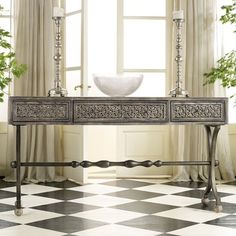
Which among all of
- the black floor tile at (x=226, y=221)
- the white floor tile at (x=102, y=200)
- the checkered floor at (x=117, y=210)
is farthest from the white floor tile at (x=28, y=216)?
the black floor tile at (x=226, y=221)

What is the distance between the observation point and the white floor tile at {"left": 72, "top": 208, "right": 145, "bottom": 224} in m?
4.30

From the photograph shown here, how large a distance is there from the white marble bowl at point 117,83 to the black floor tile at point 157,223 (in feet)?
3.34

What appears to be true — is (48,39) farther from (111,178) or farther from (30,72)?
(111,178)

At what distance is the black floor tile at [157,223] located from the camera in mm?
4035

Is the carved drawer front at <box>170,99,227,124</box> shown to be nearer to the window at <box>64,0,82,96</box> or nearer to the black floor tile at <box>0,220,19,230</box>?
the black floor tile at <box>0,220,19,230</box>

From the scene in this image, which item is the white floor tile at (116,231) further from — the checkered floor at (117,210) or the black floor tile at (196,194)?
the black floor tile at (196,194)

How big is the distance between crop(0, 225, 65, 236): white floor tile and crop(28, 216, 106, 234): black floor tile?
7 cm

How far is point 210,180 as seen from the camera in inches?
192

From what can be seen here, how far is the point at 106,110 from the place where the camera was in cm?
448

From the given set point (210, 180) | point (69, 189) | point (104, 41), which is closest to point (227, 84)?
point (210, 180)

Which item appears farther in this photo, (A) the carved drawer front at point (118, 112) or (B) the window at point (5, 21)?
(B) the window at point (5, 21)

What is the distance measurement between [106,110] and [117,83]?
0.32m

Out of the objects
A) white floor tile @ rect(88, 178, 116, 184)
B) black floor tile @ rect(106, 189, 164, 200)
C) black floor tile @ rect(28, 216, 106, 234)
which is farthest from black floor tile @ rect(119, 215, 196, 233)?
white floor tile @ rect(88, 178, 116, 184)

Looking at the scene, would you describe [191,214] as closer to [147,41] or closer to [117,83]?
[117,83]
